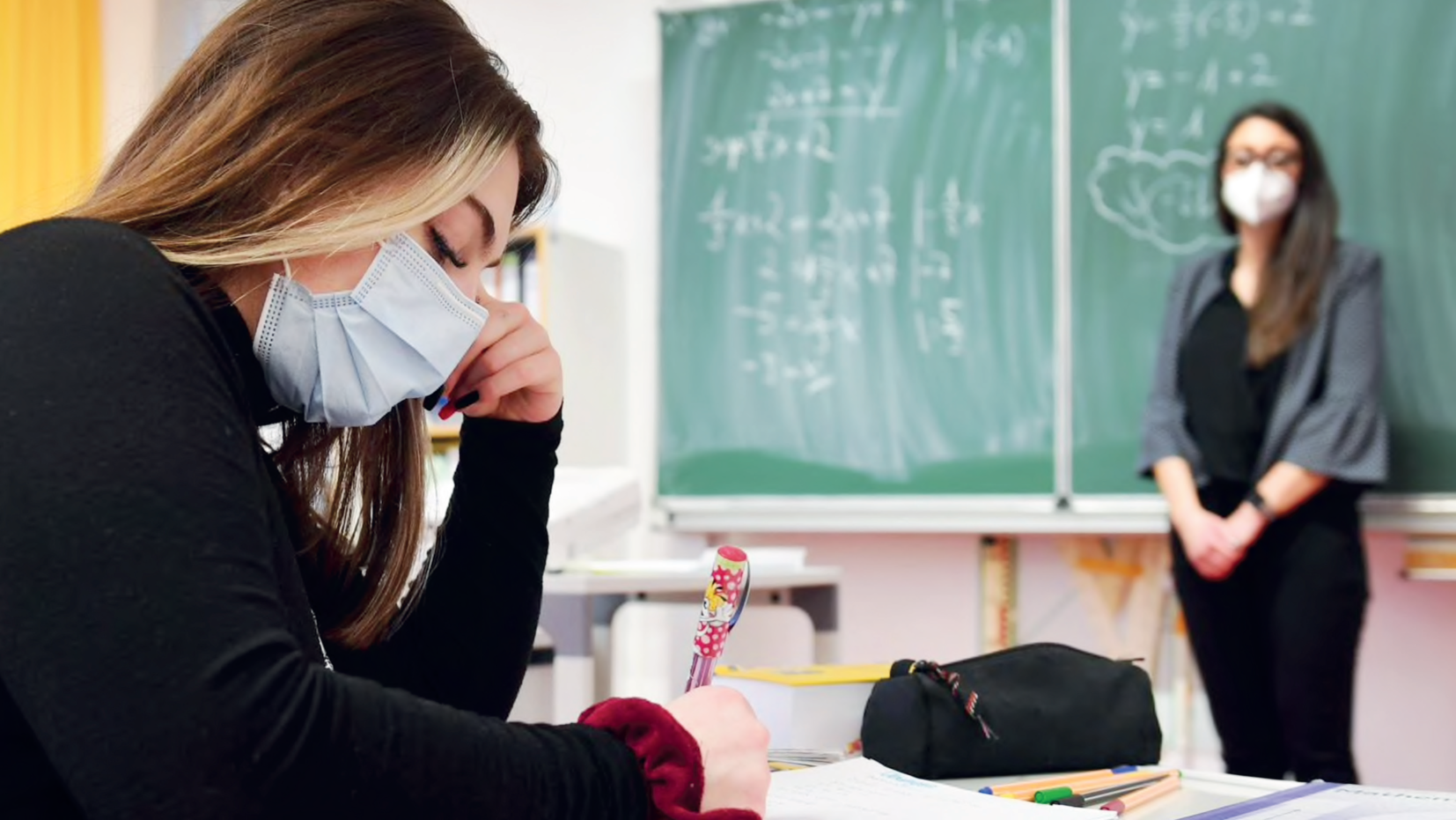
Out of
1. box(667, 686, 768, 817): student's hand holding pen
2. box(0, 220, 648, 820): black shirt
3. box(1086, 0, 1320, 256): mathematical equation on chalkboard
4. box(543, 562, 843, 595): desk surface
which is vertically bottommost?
box(543, 562, 843, 595): desk surface

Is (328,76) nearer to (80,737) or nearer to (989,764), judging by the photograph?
(80,737)

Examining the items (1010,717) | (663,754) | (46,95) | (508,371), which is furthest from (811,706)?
(46,95)

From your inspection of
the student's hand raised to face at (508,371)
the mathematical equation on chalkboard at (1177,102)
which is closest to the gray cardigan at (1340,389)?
the mathematical equation on chalkboard at (1177,102)

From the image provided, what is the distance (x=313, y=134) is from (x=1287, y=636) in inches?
90.9

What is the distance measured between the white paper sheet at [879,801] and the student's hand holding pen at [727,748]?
133 millimetres

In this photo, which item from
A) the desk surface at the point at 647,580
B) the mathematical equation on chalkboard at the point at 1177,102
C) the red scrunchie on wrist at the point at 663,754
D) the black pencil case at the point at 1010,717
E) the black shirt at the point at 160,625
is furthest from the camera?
the mathematical equation on chalkboard at the point at 1177,102

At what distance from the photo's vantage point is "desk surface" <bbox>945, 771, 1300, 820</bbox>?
93 cm

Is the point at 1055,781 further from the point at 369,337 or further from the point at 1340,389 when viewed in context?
the point at 1340,389

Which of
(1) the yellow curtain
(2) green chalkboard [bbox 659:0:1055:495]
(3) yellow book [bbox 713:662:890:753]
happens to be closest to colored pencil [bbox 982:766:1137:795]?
(3) yellow book [bbox 713:662:890:753]

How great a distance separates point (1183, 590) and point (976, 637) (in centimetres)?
86

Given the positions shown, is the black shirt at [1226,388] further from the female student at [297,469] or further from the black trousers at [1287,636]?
the female student at [297,469]

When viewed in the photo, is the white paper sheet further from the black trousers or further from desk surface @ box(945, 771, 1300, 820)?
the black trousers

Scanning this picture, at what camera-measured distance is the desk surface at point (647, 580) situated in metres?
2.20

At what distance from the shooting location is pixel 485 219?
0.89 meters
